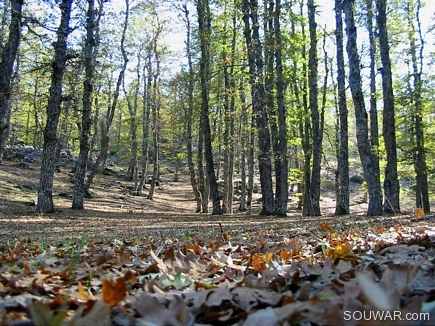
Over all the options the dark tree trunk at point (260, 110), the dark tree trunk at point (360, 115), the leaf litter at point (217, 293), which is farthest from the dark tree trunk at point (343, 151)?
the leaf litter at point (217, 293)

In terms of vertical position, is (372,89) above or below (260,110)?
above

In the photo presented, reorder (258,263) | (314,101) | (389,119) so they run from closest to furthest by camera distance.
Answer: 1. (258,263)
2. (389,119)
3. (314,101)

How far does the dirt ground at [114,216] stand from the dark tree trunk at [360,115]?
2.91 feet

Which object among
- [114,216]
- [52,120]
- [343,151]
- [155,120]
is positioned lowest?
[114,216]

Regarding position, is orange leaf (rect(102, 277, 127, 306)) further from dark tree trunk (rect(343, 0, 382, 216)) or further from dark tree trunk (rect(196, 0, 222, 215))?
dark tree trunk (rect(196, 0, 222, 215))

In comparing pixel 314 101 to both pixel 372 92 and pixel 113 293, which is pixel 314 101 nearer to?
pixel 372 92

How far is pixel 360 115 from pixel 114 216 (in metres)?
9.37

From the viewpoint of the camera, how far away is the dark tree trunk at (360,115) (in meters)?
11.3

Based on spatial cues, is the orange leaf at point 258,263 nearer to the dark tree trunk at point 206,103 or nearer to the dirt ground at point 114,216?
the dirt ground at point 114,216

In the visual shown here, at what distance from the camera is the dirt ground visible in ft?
24.8

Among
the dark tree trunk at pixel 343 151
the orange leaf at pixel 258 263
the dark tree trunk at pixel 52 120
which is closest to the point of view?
the orange leaf at pixel 258 263

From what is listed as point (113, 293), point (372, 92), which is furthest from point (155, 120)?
point (113, 293)

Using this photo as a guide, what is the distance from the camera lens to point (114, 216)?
14289 mm

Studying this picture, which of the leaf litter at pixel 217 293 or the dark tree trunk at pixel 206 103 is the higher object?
the dark tree trunk at pixel 206 103
